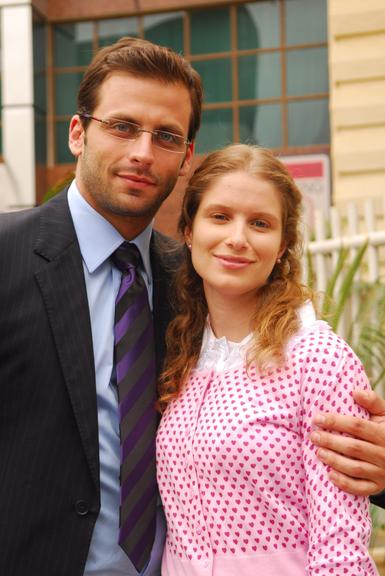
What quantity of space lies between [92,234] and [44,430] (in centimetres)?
64

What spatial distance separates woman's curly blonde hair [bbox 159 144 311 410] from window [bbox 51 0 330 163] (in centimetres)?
454

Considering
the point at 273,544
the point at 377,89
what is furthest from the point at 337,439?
the point at 377,89

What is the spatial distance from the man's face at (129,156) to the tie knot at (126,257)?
0.06m

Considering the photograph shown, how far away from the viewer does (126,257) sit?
2689 mm

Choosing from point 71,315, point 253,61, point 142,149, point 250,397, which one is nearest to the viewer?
point 250,397

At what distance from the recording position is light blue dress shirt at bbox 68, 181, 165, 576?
7.81 ft

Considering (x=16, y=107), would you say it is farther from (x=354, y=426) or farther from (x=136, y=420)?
(x=354, y=426)

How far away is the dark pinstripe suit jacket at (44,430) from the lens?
7.55 ft

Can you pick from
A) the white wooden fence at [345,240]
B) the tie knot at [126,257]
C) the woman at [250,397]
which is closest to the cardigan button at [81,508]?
the woman at [250,397]

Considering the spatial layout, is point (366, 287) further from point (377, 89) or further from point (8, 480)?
point (8, 480)

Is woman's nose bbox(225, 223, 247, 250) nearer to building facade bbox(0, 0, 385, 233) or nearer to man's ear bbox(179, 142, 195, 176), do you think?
man's ear bbox(179, 142, 195, 176)

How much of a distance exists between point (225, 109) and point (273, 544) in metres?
5.65

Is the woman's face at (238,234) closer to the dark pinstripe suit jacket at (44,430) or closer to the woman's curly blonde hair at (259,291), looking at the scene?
the woman's curly blonde hair at (259,291)

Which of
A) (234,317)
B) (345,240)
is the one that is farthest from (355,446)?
(345,240)
